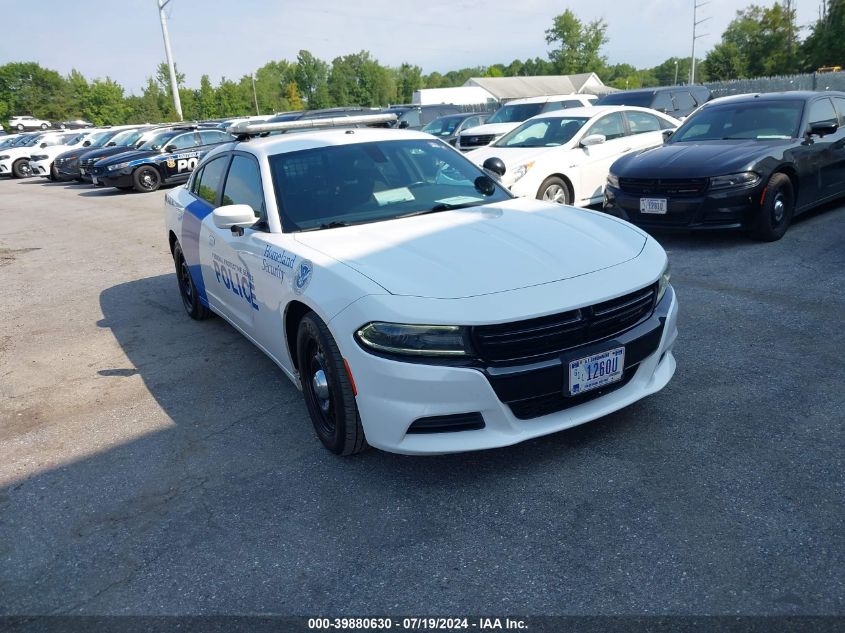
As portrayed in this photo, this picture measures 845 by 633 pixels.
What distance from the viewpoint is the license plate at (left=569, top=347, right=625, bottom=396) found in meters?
3.05

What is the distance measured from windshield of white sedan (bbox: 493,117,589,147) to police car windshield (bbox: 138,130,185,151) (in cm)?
1212

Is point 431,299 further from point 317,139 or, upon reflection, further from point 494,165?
point 494,165

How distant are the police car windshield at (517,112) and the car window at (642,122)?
5103 millimetres

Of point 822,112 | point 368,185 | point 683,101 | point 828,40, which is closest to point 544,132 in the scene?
point 822,112

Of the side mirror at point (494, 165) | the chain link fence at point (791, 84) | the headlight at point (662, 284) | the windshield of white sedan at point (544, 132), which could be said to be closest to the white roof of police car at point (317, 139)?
the side mirror at point (494, 165)

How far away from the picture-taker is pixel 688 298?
5723 mm

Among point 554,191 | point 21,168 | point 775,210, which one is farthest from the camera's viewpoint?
point 21,168

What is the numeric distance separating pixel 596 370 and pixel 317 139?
2.55 metres

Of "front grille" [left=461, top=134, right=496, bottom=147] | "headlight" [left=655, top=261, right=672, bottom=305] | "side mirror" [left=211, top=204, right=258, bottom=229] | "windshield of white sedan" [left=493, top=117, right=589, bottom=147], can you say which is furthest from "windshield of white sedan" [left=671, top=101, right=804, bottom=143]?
"side mirror" [left=211, top=204, right=258, bottom=229]

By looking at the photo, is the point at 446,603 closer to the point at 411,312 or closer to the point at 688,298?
the point at 411,312

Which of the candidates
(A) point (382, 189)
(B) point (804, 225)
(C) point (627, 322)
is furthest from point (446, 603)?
(B) point (804, 225)

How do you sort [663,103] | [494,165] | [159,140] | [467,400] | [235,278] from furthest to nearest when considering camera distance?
[159,140] < [663,103] < [494,165] < [235,278] < [467,400]

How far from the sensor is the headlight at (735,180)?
6.86 m

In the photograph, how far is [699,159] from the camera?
720cm
